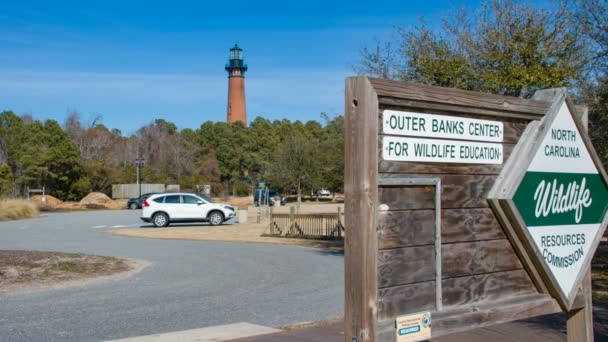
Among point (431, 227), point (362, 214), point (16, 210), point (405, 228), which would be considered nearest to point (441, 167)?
point (431, 227)

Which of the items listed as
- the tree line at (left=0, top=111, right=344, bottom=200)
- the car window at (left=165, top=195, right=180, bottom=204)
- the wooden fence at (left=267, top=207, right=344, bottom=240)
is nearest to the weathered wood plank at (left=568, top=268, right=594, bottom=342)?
the wooden fence at (left=267, top=207, right=344, bottom=240)

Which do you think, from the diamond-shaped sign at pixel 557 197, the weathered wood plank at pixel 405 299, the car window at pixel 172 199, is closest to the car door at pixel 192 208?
the car window at pixel 172 199

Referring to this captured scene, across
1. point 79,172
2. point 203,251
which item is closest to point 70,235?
point 203,251

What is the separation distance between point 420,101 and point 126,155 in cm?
8126

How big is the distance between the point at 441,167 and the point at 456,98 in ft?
1.36

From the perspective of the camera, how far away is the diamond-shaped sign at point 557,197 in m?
4.20

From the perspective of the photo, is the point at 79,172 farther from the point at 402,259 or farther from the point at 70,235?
the point at 402,259

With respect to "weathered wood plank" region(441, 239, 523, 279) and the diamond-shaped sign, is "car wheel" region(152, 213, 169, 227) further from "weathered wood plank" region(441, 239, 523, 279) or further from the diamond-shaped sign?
"weathered wood plank" region(441, 239, 523, 279)

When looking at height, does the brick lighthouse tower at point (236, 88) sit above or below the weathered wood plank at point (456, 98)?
above

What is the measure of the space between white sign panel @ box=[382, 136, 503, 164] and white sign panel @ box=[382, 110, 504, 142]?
1.4 inches

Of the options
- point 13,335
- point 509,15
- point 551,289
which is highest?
point 509,15

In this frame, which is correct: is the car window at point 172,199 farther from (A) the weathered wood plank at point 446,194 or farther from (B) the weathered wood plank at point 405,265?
(B) the weathered wood plank at point 405,265

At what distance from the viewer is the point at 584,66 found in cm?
1381

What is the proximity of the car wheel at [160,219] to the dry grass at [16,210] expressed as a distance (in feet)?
38.7
